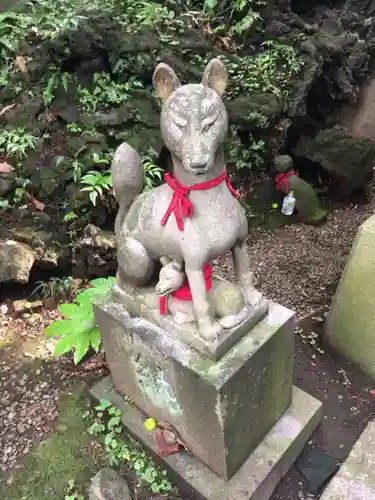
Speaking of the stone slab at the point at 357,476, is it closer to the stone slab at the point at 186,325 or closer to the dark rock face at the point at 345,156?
the stone slab at the point at 186,325

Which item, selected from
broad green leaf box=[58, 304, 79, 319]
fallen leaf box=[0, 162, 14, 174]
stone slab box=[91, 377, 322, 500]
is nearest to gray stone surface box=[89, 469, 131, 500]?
stone slab box=[91, 377, 322, 500]

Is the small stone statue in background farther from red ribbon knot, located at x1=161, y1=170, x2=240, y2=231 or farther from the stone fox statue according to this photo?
red ribbon knot, located at x1=161, y1=170, x2=240, y2=231

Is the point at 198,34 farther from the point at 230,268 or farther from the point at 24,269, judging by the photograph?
the point at 24,269

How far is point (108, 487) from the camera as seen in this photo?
2439 millimetres

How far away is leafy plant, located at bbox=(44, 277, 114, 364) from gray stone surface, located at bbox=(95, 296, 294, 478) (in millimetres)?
235

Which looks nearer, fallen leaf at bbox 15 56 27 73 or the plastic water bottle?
fallen leaf at bbox 15 56 27 73

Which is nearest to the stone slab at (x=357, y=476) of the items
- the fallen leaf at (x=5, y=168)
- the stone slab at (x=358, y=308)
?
the stone slab at (x=358, y=308)

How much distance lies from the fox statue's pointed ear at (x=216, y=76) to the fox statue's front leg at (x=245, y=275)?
763mm

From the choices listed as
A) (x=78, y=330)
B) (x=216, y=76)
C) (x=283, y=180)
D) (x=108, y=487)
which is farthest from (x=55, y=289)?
(x=283, y=180)

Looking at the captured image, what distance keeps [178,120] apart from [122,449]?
2.02 m

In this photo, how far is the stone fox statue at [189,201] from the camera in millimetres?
→ 1742

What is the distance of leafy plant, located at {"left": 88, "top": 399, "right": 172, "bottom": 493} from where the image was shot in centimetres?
257

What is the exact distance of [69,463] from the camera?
8.81 ft

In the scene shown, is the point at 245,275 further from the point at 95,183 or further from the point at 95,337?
the point at 95,183
